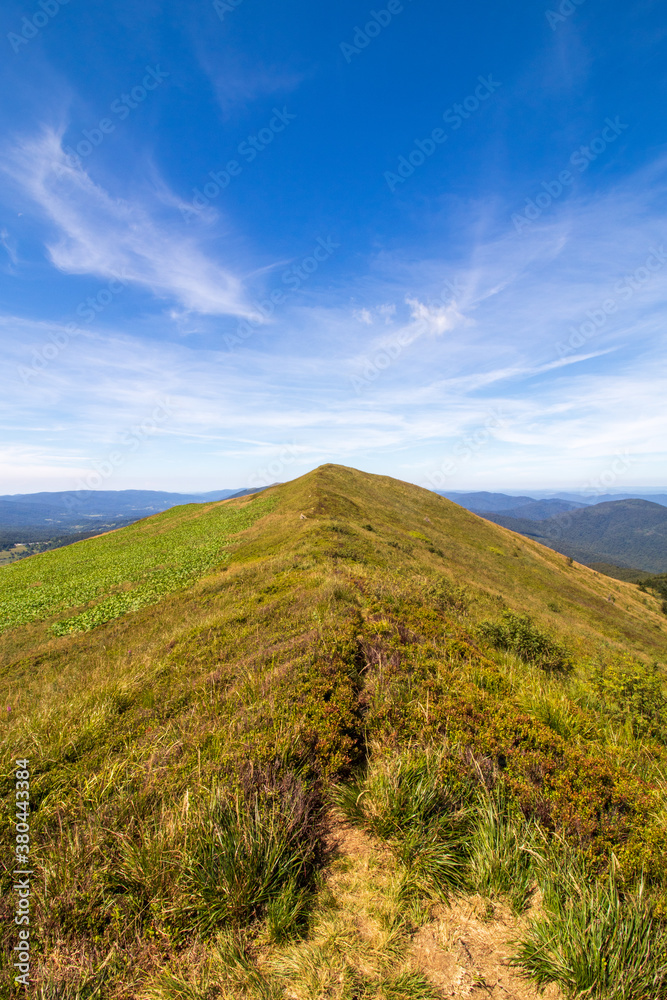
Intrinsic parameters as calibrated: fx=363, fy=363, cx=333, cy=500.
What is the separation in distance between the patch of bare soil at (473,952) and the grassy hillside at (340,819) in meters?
0.02

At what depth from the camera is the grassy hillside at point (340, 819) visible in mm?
3008

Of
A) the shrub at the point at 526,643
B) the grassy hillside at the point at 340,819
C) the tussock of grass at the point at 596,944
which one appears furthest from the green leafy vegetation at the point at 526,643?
the tussock of grass at the point at 596,944

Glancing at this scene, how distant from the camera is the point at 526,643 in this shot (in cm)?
1064

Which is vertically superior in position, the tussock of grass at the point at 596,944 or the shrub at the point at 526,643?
the tussock of grass at the point at 596,944

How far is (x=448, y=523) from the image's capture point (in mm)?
56344

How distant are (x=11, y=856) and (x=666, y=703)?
34.2ft

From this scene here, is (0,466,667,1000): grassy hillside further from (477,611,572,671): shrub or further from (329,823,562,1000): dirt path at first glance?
(477,611,572,671): shrub

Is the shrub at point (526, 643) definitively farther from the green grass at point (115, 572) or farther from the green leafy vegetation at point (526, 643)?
the green grass at point (115, 572)

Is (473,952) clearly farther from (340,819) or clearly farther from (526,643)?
(526,643)

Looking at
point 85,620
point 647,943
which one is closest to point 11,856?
point 647,943

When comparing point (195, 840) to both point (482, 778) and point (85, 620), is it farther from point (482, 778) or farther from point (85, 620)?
point (85, 620)

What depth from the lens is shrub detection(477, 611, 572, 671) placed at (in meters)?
10.3

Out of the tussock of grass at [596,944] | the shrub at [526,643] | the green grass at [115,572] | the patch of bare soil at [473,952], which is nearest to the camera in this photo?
the tussock of grass at [596,944]

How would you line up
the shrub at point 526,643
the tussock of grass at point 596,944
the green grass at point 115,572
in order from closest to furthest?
the tussock of grass at point 596,944, the shrub at point 526,643, the green grass at point 115,572
